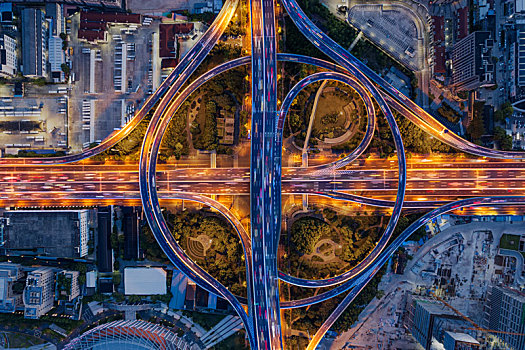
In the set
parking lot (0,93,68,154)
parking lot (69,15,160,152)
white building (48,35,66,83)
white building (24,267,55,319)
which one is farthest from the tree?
white building (48,35,66,83)

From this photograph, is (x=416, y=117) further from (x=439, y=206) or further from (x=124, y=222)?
(x=124, y=222)

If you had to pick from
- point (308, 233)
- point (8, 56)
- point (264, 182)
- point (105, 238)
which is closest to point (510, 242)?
point (308, 233)

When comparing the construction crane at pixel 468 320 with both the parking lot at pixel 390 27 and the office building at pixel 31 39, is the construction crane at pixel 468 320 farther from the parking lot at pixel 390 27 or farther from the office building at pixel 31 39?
the office building at pixel 31 39

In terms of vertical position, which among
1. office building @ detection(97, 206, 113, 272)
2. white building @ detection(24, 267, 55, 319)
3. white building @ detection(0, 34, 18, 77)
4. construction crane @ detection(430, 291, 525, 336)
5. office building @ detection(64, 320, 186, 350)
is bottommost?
office building @ detection(64, 320, 186, 350)

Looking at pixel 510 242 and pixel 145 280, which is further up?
pixel 510 242

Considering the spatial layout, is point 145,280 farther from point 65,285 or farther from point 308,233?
point 308,233

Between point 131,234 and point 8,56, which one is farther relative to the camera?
point 131,234

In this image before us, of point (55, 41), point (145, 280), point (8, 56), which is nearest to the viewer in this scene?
point (8, 56)

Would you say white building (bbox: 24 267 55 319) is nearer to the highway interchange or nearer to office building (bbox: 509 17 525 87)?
the highway interchange
